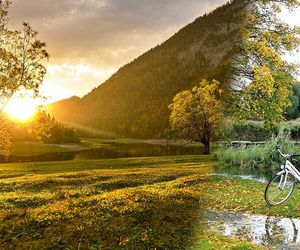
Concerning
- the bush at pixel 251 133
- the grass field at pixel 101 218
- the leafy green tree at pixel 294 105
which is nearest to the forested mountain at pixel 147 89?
the bush at pixel 251 133

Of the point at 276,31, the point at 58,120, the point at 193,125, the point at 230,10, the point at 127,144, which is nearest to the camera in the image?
the point at 230,10

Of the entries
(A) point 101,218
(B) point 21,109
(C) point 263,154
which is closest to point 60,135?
(B) point 21,109

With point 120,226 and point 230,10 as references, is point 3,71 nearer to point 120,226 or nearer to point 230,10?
point 120,226

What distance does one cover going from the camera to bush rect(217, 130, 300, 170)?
54.0ft

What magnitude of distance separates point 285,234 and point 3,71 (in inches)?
588

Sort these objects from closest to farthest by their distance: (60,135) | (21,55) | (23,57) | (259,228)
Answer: (259,228) < (23,57) < (21,55) < (60,135)

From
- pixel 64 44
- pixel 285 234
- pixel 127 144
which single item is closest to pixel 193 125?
pixel 127 144

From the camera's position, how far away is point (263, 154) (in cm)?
1752

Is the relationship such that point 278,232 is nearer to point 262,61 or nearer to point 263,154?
point 262,61

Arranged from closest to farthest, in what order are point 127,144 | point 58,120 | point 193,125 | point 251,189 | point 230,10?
point 230,10
point 251,189
point 193,125
point 127,144
point 58,120

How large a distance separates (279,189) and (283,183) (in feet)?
→ 0.66

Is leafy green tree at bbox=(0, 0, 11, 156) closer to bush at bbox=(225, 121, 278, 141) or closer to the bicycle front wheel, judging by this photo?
bush at bbox=(225, 121, 278, 141)

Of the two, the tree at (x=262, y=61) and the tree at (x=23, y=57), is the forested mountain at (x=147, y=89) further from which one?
the tree at (x=262, y=61)

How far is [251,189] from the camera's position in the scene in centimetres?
1284
